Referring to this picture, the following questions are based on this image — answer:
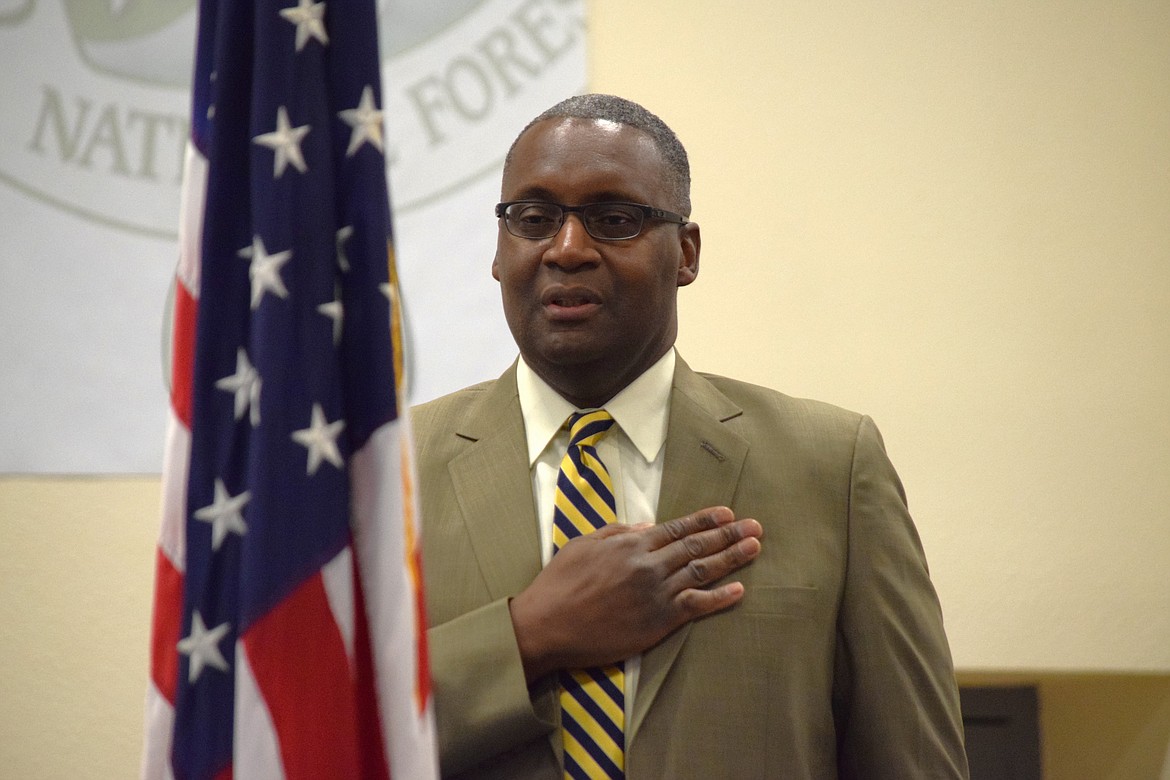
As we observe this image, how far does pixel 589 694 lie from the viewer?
1356mm

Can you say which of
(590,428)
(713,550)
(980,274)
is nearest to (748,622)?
(713,550)

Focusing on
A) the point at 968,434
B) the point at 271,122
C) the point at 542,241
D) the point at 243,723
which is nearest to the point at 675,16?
the point at 968,434

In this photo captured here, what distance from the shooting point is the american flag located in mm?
988

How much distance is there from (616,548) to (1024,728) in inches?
66.7

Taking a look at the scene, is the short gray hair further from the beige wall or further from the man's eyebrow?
the beige wall

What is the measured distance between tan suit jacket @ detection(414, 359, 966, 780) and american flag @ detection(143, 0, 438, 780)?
1.02 ft

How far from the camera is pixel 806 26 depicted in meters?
2.66

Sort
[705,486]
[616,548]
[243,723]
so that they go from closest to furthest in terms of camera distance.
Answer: [243,723]
[616,548]
[705,486]

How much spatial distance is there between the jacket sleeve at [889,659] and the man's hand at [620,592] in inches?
6.0

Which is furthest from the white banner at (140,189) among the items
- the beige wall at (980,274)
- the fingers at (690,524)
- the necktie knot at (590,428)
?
the fingers at (690,524)

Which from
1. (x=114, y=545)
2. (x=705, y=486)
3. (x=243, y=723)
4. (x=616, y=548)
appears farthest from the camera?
(x=114, y=545)

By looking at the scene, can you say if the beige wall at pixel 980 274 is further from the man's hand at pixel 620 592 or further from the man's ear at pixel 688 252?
the man's hand at pixel 620 592

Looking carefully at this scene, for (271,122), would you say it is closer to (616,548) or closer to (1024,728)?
(616,548)

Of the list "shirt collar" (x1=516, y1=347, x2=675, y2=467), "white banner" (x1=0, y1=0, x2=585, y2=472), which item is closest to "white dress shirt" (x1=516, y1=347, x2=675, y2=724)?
"shirt collar" (x1=516, y1=347, x2=675, y2=467)
